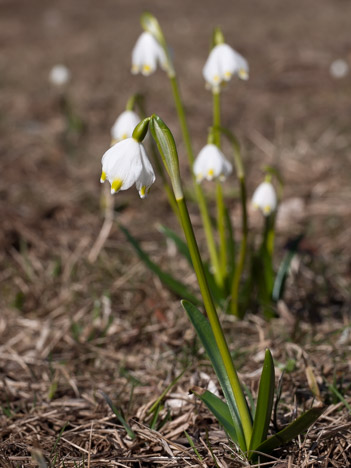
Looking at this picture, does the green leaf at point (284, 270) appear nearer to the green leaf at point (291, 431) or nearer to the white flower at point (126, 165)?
the green leaf at point (291, 431)

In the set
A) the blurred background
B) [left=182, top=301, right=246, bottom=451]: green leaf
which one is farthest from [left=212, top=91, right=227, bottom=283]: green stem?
the blurred background

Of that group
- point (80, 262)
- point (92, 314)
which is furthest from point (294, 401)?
point (80, 262)

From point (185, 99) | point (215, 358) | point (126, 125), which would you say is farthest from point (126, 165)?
point (185, 99)

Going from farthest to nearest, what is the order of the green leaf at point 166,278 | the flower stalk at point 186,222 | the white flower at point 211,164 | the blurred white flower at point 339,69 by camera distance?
the blurred white flower at point 339,69, the green leaf at point 166,278, the white flower at point 211,164, the flower stalk at point 186,222

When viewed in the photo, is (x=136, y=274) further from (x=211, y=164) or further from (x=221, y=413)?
(x=221, y=413)

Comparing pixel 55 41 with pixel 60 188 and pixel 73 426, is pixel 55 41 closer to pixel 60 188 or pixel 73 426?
pixel 60 188

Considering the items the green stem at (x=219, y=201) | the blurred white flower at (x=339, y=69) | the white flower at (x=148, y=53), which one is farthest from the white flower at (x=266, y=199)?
the blurred white flower at (x=339, y=69)
